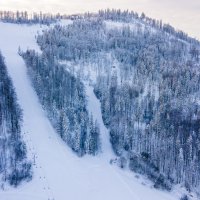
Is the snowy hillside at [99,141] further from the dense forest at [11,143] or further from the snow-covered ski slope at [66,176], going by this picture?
the dense forest at [11,143]

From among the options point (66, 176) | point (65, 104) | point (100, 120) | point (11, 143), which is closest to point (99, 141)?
point (100, 120)

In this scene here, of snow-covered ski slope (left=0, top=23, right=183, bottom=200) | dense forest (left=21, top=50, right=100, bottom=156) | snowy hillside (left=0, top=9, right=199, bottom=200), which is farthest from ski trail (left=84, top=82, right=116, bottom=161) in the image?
dense forest (left=21, top=50, right=100, bottom=156)

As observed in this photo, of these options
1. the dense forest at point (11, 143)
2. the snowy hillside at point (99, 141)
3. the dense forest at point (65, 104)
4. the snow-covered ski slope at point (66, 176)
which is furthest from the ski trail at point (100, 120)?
the dense forest at point (11, 143)

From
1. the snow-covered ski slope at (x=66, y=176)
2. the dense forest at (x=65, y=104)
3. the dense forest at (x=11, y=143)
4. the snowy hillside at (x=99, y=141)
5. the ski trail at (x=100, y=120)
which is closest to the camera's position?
the snow-covered ski slope at (x=66, y=176)

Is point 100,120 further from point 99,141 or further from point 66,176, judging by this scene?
point 66,176

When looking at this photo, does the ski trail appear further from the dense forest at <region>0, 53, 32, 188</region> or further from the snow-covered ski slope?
the dense forest at <region>0, 53, 32, 188</region>

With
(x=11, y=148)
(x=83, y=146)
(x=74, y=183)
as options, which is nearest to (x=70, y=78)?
(x=83, y=146)
